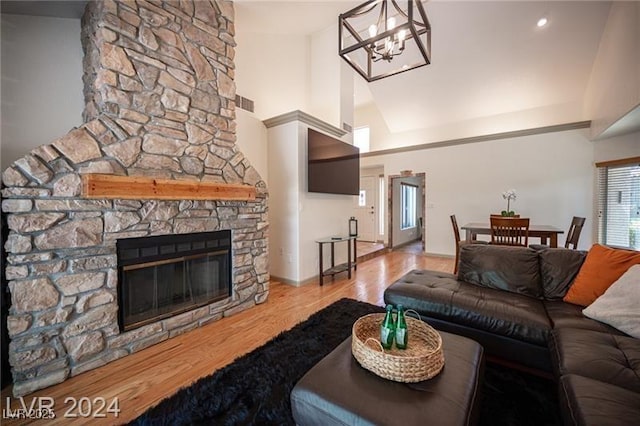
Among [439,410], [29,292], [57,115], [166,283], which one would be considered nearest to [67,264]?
[29,292]

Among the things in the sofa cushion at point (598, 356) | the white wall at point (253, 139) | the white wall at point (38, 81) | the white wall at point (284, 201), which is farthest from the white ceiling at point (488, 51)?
the sofa cushion at point (598, 356)

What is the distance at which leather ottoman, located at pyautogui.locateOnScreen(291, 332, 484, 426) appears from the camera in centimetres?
94

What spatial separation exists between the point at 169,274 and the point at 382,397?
2181 mm

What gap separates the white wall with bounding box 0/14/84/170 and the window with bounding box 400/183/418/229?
694cm

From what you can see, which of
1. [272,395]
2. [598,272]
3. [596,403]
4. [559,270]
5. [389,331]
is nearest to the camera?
[596,403]

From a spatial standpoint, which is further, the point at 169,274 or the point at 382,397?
the point at 169,274

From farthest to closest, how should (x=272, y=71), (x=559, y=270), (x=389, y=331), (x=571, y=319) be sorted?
(x=272, y=71)
(x=559, y=270)
(x=571, y=319)
(x=389, y=331)

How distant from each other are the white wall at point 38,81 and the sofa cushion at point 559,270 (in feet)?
14.9

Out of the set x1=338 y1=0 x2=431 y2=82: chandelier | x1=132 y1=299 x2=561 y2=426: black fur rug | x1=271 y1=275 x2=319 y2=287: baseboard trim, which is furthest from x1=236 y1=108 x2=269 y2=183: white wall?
x1=132 y1=299 x2=561 y2=426: black fur rug

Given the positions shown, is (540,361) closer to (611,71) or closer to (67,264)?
(67,264)

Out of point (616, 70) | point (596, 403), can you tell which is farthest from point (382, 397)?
point (616, 70)

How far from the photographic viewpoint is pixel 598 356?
127cm

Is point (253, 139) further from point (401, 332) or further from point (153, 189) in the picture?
point (401, 332)

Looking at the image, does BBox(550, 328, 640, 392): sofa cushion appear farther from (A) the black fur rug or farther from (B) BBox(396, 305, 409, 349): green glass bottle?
(B) BBox(396, 305, 409, 349): green glass bottle
